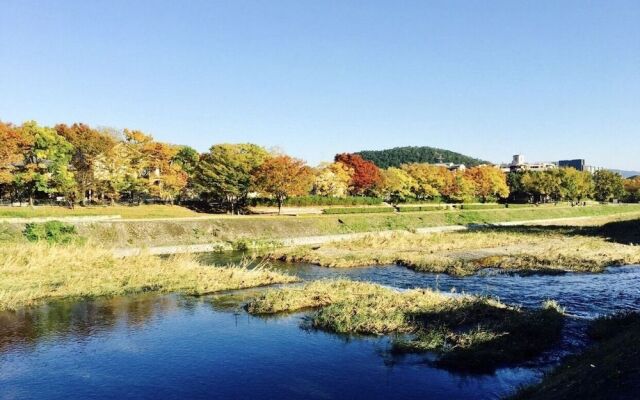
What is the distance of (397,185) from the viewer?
10281 centimetres

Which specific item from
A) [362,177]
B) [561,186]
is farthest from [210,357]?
[561,186]

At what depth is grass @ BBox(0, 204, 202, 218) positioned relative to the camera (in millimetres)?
50938

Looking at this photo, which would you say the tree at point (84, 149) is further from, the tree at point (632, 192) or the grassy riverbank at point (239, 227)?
the tree at point (632, 192)

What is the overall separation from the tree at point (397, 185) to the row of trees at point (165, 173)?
21cm

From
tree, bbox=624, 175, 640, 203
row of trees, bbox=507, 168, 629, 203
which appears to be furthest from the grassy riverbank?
tree, bbox=624, 175, 640, 203

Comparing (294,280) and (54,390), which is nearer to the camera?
(54,390)

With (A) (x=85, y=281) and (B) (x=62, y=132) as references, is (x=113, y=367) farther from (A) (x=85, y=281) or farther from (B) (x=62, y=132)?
(B) (x=62, y=132)

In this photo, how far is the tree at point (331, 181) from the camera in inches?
3671

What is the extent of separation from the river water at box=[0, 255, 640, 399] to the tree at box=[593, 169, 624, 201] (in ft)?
461

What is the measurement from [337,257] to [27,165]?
4444cm

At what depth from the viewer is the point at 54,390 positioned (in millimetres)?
15516

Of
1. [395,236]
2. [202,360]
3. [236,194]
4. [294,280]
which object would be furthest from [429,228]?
[202,360]

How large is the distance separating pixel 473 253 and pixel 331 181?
49618 millimetres

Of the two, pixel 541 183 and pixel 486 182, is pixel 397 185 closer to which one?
pixel 486 182
